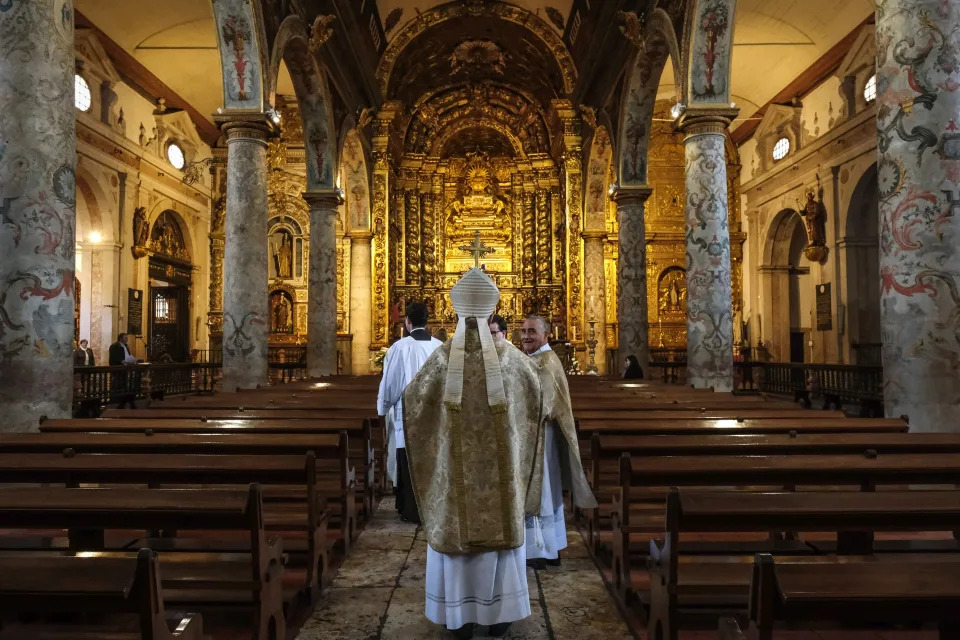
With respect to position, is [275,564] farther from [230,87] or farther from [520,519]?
[230,87]

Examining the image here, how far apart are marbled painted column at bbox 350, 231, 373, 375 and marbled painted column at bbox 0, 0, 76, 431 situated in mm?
15594

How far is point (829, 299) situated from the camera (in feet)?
60.8

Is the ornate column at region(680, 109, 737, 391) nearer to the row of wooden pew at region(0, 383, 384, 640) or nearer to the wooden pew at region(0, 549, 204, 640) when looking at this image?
the row of wooden pew at region(0, 383, 384, 640)

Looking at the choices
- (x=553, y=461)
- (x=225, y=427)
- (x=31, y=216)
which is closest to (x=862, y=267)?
(x=553, y=461)

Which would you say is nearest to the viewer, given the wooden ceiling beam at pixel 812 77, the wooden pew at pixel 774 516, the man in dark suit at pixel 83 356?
the wooden pew at pixel 774 516

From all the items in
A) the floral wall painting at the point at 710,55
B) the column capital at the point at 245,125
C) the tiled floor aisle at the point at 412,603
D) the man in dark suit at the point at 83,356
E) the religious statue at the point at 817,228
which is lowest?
the tiled floor aisle at the point at 412,603

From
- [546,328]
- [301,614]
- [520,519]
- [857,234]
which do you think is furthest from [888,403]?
[857,234]

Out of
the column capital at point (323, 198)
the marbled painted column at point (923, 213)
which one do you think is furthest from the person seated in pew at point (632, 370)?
the marbled painted column at point (923, 213)

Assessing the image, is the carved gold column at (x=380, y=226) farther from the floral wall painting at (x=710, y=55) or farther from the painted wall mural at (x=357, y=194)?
the floral wall painting at (x=710, y=55)

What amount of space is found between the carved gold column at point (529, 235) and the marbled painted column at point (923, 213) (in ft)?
64.3

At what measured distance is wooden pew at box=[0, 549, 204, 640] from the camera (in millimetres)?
1833

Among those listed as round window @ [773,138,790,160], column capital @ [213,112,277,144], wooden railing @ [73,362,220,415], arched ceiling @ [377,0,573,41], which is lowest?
wooden railing @ [73,362,220,415]

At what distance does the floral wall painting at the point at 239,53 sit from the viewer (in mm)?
10312

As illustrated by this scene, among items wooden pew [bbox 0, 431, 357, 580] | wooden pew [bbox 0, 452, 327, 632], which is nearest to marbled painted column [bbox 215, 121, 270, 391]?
wooden pew [bbox 0, 431, 357, 580]
